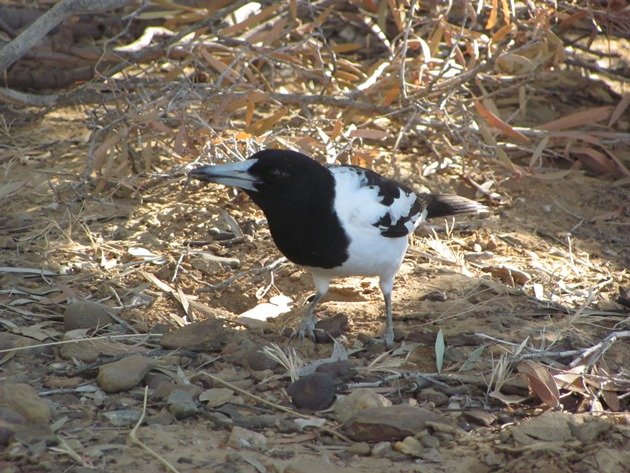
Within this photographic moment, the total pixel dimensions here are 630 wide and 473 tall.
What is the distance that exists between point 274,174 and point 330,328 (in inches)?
31.2

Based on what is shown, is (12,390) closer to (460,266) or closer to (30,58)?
A: (460,266)

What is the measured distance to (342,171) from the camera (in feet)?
15.0

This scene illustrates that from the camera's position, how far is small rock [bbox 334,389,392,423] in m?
3.35

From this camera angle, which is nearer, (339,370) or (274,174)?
(339,370)

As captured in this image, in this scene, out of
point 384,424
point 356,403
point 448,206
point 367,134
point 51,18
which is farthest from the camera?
point 367,134

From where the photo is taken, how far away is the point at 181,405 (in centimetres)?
329

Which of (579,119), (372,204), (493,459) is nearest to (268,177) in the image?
(372,204)

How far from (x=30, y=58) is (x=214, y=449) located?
387 centimetres

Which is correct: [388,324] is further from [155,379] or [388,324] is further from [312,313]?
[155,379]

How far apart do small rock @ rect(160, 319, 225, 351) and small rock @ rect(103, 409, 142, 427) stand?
0.70 meters

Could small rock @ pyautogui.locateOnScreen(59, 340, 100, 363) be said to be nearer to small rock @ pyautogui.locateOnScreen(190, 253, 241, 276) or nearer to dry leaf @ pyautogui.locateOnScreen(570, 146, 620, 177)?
small rock @ pyautogui.locateOnScreen(190, 253, 241, 276)

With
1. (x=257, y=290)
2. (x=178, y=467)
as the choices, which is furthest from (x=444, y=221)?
(x=178, y=467)

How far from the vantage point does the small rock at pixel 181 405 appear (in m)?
3.28

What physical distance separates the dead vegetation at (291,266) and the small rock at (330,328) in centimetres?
2
